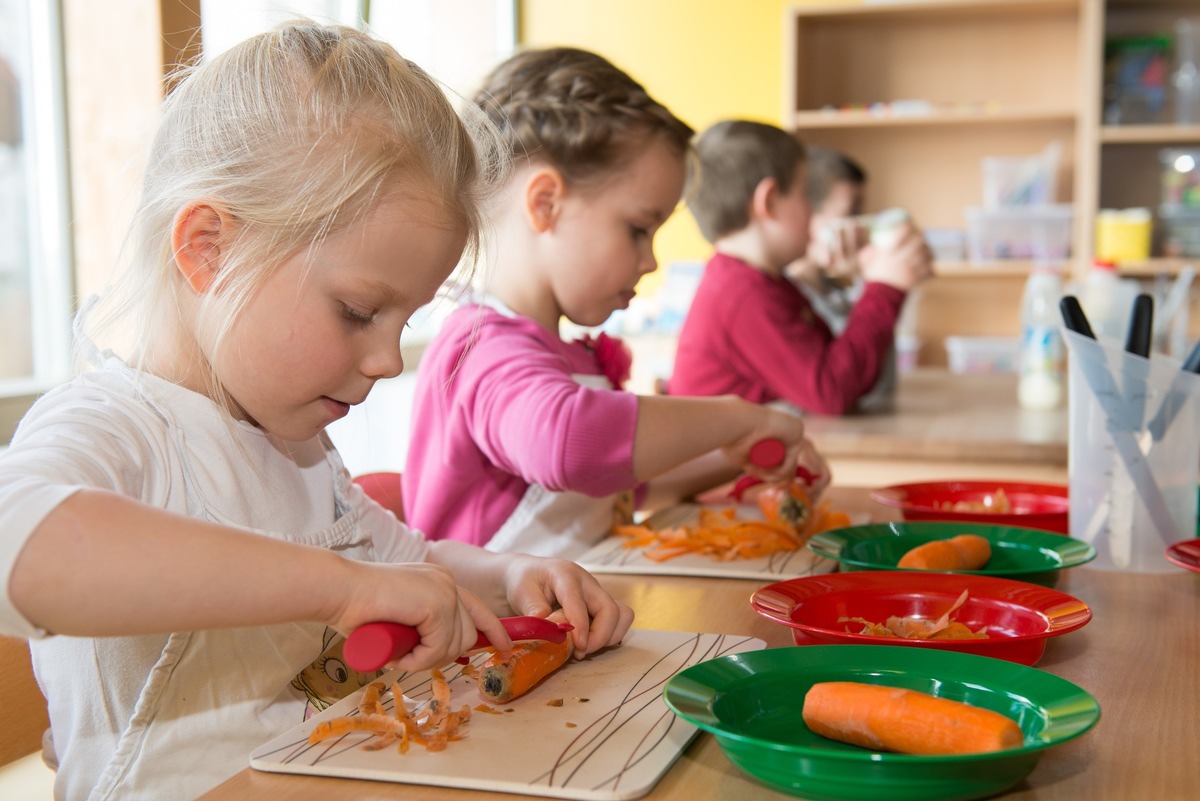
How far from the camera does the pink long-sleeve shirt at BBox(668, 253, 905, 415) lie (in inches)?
89.5

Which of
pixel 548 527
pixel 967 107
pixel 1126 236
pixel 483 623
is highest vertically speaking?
pixel 967 107

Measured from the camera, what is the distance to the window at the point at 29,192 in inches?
81.5

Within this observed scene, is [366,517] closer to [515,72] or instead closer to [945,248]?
[515,72]

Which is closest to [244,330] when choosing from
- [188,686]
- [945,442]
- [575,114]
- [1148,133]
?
[188,686]

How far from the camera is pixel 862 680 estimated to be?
66 cm

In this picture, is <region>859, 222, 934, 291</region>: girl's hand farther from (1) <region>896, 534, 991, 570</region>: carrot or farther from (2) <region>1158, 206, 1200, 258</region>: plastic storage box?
(2) <region>1158, 206, 1200, 258</region>: plastic storage box

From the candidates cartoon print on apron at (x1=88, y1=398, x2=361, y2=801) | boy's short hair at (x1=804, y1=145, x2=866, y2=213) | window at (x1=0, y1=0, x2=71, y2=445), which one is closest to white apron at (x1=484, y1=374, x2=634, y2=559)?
cartoon print on apron at (x1=88, y1=398, x2=361, y2=801)

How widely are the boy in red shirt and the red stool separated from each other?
1031 mm

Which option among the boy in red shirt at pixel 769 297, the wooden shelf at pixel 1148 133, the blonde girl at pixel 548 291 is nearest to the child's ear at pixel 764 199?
the boy in red shirt at pixel 769 297

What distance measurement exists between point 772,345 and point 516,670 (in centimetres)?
164

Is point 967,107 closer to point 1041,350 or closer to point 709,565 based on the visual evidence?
point 1041,350

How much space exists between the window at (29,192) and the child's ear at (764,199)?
4.25ft

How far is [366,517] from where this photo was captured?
105 cm

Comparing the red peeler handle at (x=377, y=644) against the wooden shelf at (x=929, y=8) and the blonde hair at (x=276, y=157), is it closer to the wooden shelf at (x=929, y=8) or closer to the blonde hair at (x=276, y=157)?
the blonde hair at (x=276, y=157)
